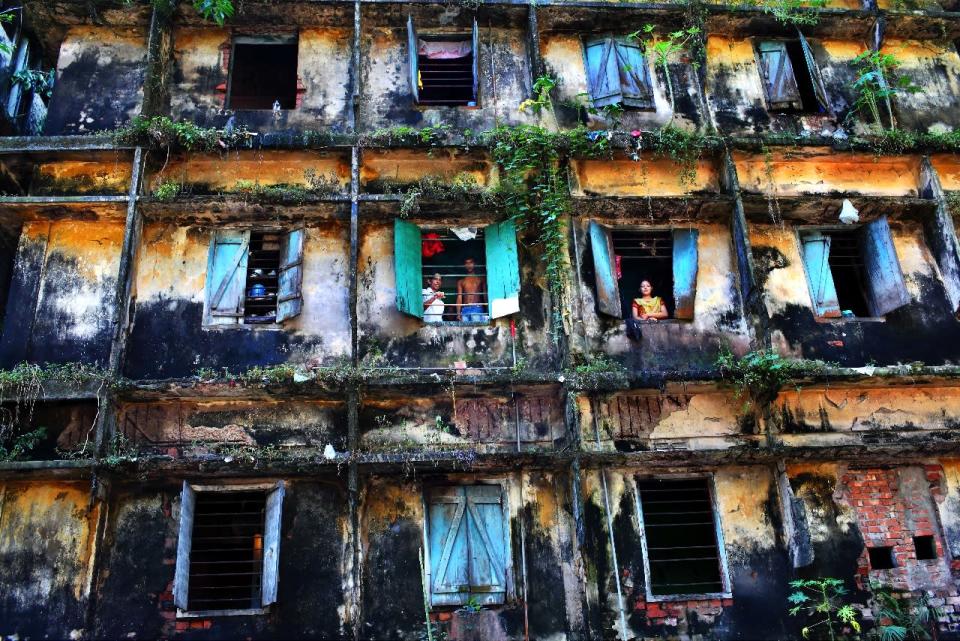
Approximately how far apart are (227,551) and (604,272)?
5437 mm

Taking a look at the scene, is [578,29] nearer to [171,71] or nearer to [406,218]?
[406,218]

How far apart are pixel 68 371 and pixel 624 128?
24.4 feet

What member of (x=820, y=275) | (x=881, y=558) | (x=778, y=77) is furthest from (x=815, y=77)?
(x=881, y=558)

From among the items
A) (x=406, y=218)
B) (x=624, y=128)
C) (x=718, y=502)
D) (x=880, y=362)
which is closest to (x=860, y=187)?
(x=880, y=362)

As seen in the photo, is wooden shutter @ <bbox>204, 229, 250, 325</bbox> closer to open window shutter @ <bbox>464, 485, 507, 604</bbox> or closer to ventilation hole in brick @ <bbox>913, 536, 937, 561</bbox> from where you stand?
open window shutter @ <bbox>464, 485, 507, 604</bbox>

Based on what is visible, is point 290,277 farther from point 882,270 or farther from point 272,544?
point 882,270

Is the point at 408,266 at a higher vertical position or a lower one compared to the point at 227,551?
higher

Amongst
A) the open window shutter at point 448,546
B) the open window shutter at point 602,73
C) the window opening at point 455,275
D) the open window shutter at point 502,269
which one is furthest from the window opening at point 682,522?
the open window shutter at point 602,73

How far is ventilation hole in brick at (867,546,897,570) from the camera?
983cm

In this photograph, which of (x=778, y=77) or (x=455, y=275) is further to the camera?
(x=778, y=77)

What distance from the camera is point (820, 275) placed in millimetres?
11148

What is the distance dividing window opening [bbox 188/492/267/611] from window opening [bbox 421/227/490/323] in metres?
3.04

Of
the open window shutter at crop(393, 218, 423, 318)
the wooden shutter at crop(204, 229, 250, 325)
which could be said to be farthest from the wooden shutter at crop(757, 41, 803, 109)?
the wooden shutter at crop(204, 229, 250, 325)

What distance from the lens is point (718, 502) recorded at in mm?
9898
